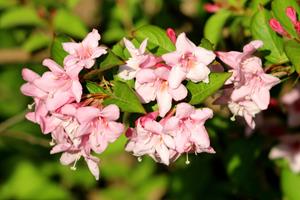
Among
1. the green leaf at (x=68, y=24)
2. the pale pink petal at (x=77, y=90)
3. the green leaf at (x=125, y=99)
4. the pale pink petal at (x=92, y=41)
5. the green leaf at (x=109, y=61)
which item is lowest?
the green leaf at (x=68, y=24)

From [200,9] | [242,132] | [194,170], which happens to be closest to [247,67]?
[242,132]

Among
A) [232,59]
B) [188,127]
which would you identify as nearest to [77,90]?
[188,127]

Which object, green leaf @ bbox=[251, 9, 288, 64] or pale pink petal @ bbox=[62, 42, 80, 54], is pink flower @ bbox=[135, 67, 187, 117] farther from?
green leaf @ bbox=[251, 9, 288, 64]

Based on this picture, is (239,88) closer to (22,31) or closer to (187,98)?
(187,98)

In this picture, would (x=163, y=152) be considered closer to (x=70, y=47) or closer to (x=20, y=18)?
(x=70, y=47)

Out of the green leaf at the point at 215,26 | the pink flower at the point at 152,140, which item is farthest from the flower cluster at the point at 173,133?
the green leaf at the point at 215,26

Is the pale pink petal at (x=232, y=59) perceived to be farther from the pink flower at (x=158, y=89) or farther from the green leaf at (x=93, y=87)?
the green leaf at (x=93, y=87)
